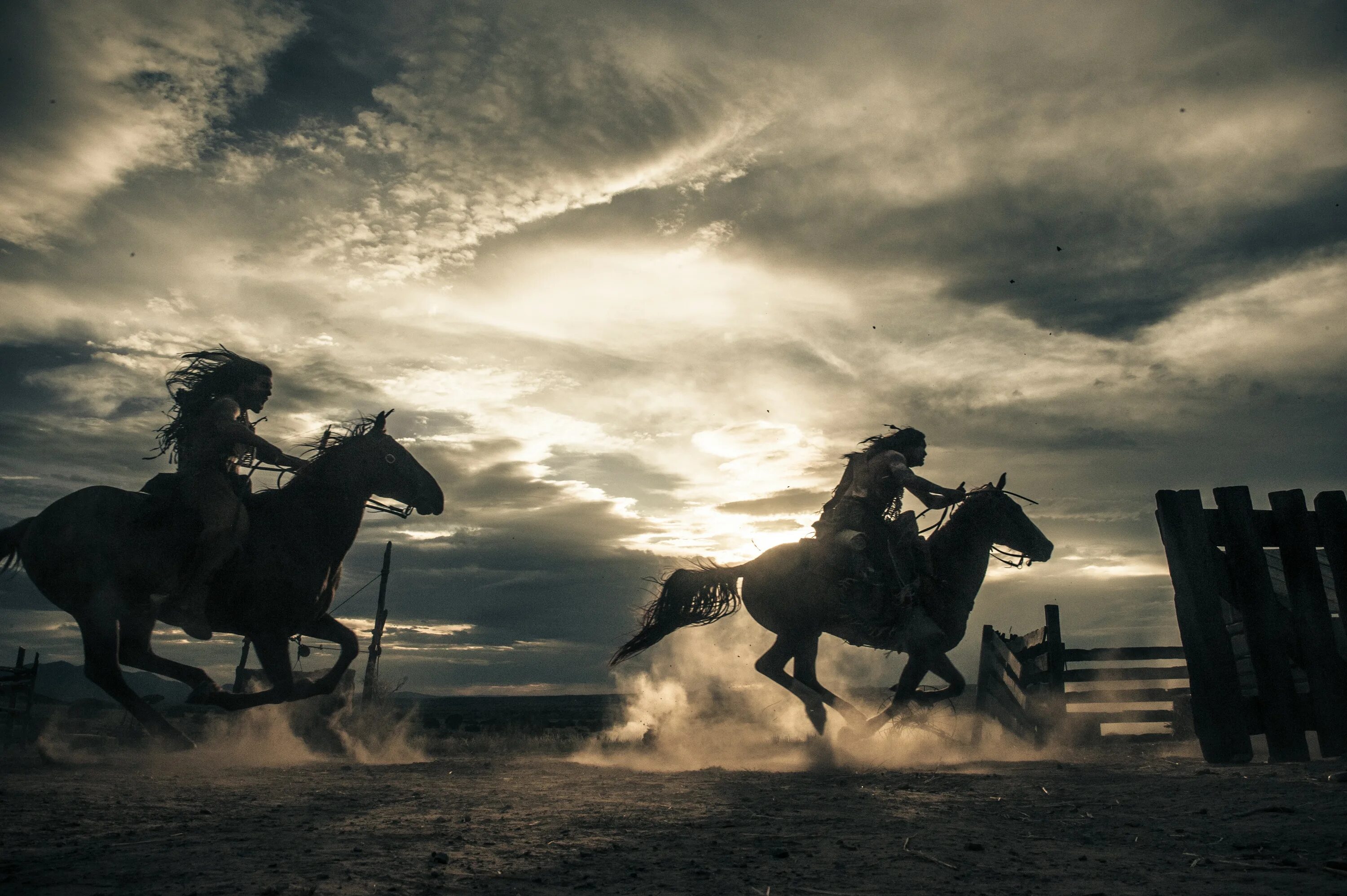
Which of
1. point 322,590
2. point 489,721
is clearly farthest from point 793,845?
point 489,721

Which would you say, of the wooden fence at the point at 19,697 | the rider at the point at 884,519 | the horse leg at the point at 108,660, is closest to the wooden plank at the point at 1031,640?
the rider at the point at 884,519

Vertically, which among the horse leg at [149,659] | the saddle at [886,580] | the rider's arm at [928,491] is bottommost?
the horse leg at [149,659]

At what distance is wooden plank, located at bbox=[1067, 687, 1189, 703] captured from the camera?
1238 cm

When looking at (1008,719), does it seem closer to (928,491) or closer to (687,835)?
(928,491)

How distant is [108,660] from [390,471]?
2830 mm

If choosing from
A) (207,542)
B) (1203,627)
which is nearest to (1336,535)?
(1203,627)

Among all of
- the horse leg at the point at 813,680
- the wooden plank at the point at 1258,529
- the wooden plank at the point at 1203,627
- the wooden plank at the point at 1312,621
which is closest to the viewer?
the wooden plank at the point at 1312,621

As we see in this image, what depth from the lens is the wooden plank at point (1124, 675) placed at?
1247 centimetres

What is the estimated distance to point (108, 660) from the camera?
22.6 ft

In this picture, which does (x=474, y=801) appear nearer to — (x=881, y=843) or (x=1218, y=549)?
(x=881, y=843)

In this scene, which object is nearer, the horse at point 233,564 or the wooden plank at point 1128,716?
the horse at point 233,564

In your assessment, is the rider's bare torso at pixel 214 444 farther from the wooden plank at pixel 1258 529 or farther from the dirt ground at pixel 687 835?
the wooden plank at pixel 1258 529

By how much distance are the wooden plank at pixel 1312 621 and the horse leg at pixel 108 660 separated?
9304mm

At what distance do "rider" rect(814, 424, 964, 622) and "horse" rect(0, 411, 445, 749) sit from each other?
15.4ft
